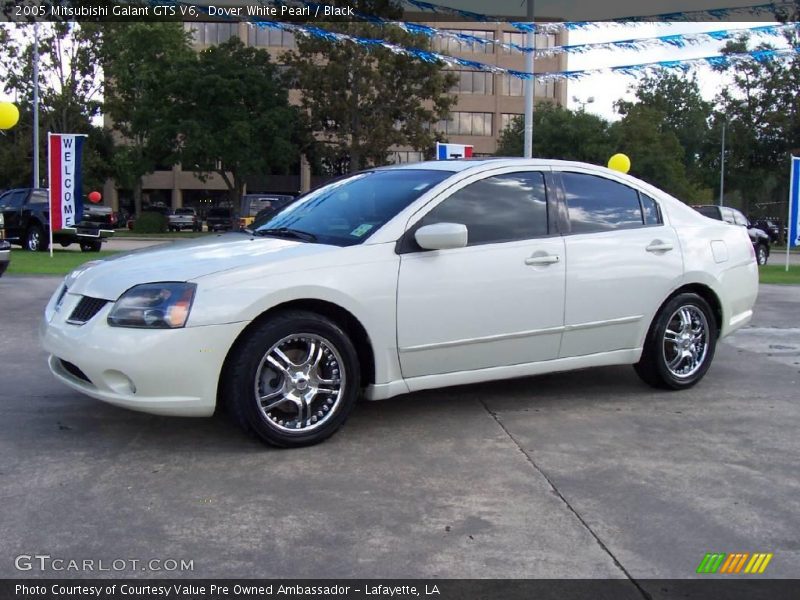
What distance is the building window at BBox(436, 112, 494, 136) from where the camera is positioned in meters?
64.9

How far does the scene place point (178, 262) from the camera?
14.2 feet

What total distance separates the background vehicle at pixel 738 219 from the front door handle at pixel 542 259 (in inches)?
615

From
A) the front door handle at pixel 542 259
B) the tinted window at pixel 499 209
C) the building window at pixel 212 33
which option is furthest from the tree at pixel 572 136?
the front door handle at pixel 542 259

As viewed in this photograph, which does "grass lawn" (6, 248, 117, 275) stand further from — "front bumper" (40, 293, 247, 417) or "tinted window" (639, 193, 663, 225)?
"tinted window" (639, 193, 663, 225)

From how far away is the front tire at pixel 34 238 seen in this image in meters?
20.5

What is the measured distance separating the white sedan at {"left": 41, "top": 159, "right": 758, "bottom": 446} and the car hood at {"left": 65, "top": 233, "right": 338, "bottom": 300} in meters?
0.01

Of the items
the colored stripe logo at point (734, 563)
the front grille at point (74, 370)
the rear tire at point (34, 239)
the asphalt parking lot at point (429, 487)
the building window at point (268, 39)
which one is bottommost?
the colored stripe logo at point (734, 563)

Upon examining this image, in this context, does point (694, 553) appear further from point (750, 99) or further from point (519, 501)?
point (750, 99)

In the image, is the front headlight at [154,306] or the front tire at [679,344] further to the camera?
the front tire at [679,344]

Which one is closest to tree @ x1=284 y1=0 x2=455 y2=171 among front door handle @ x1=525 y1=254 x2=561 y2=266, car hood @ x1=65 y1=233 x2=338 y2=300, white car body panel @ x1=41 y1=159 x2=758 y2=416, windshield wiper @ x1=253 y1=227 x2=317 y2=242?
white car body panel @ x1=41 y1=159 x2=758 y2=416

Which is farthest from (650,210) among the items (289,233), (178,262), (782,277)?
(782,277)

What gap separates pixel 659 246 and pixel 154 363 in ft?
11.4

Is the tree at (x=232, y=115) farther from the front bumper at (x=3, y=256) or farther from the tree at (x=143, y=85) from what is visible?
the front bumper at (x=3, y=256)

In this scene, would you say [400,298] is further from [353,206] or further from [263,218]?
[263,218]
